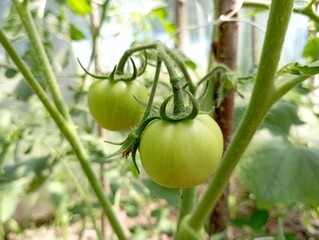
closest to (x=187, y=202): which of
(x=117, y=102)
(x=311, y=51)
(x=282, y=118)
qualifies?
(x=117, y=102)

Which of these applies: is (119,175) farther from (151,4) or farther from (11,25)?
(151,4)

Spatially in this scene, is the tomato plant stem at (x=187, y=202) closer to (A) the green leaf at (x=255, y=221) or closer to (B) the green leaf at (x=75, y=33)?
(A) the green leaf at (x=255, y=221)

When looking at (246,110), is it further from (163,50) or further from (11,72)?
(11,72)

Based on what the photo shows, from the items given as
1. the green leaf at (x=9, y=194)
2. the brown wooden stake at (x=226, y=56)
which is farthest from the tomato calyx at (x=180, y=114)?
the green leaf at (x=9, y=194)

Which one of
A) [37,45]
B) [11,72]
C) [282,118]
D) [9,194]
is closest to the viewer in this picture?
[37,45]

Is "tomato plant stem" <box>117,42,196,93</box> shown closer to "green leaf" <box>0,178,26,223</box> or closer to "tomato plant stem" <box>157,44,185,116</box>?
"tomato plant stem" <box>157,44,185,116</box>

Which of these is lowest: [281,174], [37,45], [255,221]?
[255,221]
